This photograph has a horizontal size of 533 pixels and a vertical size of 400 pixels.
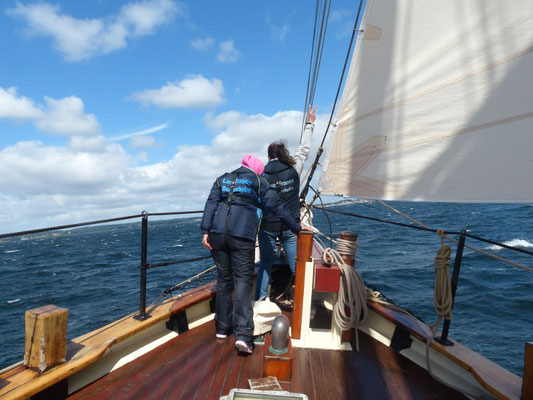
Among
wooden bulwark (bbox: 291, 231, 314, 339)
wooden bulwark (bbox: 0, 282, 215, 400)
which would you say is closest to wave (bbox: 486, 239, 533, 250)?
wooden bulwark (bbox: 291, 231, 314, 339)

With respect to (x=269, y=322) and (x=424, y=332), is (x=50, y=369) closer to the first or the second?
Result: (x=269, y=322)

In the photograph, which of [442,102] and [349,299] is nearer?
[442,102]

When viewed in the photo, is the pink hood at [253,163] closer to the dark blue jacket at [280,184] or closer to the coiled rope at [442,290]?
the dark blue jacket at [280,184]

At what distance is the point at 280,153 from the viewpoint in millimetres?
3121

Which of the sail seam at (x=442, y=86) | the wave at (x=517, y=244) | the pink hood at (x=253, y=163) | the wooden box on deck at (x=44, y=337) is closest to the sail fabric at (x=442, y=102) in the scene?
the sail seam at (x=442, y=86)

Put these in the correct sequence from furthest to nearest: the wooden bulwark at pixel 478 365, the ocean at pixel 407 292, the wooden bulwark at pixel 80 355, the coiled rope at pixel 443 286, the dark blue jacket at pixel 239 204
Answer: the ocean at pixel 407 292 → the dark blue jacket at pixel 239 204 → the coiled rope at pixel 443 286 → the wooden bulwark at pixel 478 365 → the wooden bulwark at pixel 80 355

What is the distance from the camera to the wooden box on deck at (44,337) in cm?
186

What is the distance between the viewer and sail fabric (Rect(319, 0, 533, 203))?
178 centimetres

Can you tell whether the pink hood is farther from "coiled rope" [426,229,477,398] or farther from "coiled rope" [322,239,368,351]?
"coiled rope" [426,229,477,398]

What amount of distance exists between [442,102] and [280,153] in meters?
1.43

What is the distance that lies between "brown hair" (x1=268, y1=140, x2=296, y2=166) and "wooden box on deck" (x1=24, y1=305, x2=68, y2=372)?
2.06m

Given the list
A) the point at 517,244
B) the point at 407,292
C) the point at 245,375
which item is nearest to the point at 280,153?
the point at 245,375

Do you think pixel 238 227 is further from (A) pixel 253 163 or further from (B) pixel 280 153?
(B) pixel 280 153

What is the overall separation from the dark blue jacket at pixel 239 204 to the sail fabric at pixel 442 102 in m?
0.79
